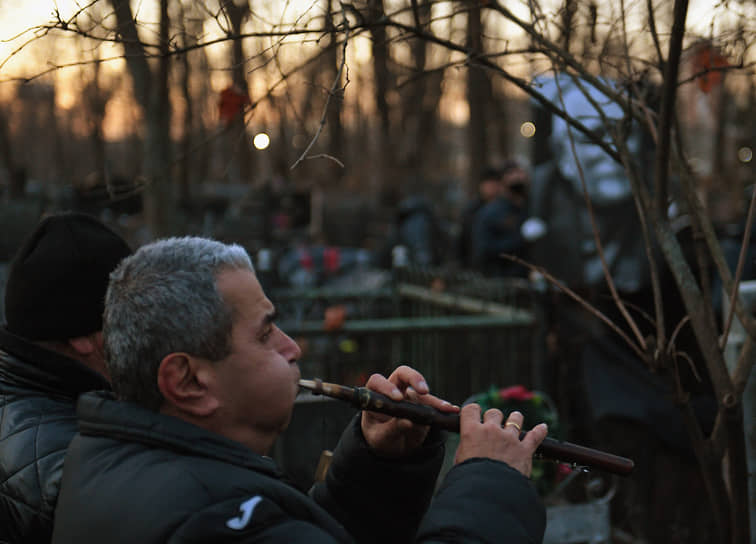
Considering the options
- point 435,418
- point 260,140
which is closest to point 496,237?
point 260,140

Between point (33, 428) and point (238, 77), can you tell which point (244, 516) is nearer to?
point (33, 428)

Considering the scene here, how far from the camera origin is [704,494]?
406 cm

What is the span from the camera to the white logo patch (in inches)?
53.0

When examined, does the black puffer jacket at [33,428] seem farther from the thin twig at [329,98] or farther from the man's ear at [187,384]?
the thin twig at [329,98]

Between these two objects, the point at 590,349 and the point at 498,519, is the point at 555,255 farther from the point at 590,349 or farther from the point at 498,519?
the point at 498,519

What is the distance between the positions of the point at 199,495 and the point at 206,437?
5.2 inches

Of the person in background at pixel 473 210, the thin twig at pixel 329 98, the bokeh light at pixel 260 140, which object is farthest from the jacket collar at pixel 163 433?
the person in background at pixel 473 210

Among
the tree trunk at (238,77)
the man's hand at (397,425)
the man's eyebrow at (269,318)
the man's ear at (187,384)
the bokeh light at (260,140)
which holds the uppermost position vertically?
→ the tree trunk at (238,77)

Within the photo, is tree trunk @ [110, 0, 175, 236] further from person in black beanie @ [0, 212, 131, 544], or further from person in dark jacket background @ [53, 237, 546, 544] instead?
person in dark jacket background @ [53, 237, 546, 544]

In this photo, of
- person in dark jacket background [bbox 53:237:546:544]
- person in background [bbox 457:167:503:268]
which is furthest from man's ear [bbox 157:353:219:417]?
person in background [bbox 457:167:503:268]

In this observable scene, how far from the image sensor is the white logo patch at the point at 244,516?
4.42ft

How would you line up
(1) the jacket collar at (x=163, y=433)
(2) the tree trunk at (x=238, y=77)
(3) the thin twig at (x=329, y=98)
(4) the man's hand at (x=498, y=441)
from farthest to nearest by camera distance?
(2) the tree trunk at (x=238, y=77) < (3) the thin twig at (x=329, y=98) < (4) the man's hand at (x=498, y=441) < (1) the jacket collar at (x=163, y=433)

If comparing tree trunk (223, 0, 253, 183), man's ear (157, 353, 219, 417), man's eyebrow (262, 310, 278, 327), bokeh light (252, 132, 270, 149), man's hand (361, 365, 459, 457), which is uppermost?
tree trunk (223, 0, 253, 183)

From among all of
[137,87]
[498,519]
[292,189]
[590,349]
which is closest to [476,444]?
[498,519]
